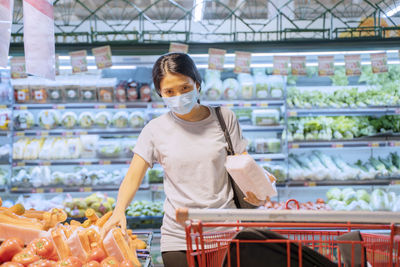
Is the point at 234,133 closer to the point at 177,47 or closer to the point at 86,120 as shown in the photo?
the point at 177,47

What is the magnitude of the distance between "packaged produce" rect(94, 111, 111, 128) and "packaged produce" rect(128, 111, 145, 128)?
0.82 ft

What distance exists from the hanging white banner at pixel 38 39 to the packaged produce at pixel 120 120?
2.87 m

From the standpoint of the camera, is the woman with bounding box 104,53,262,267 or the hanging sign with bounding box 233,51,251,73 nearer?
the woman with bounding box 104,53,262,267

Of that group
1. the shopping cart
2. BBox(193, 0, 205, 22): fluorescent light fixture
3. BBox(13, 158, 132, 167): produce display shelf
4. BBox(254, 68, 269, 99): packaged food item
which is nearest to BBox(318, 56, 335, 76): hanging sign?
BBox(254, 68, 269, 99): packaged food item

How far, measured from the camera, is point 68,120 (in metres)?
4.69

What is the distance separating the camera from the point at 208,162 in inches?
71.6

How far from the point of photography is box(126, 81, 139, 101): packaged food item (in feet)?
15.1

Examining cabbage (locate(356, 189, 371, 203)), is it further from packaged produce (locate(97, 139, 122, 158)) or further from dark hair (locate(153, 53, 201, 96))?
dark hair (locate(153, 53, 201, 96))

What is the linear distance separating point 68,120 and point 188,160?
127 inches

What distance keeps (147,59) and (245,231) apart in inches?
157

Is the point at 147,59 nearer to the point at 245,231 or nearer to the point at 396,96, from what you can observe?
the point at 396,96

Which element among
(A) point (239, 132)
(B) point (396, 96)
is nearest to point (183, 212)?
(A) point (239, 132)

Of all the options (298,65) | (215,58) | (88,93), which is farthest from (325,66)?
(88,93)

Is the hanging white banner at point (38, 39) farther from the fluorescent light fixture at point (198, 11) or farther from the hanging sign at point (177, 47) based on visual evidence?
the fluorescent light fixture at point (198, 11)
